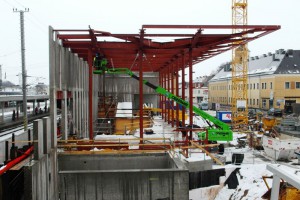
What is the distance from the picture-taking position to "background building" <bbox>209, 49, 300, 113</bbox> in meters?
55.9

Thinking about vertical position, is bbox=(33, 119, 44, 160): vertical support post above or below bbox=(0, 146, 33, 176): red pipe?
above

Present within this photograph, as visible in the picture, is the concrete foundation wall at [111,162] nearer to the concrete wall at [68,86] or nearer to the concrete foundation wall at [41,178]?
the concrete foundation wall at [41,178]

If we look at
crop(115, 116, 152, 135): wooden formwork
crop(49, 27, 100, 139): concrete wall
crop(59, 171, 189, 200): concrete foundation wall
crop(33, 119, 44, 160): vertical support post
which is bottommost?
crop(59, 171, 189, 200): concrete foundation wall

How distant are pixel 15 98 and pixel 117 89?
42.9 feet

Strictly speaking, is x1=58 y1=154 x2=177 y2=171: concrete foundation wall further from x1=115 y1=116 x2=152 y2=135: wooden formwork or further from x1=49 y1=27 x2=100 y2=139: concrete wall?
x1=115 y1=116 x2=152 y2=135: wooden formwork

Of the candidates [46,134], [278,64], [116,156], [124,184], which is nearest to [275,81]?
[278,64]

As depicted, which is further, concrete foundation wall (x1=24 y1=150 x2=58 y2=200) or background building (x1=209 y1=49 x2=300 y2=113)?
background building (x1=209 y1=49 x2=300 y2=113)

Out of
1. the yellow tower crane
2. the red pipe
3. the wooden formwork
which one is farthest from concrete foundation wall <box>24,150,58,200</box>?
the yellow tower crane

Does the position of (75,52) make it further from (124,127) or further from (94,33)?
(124,127)

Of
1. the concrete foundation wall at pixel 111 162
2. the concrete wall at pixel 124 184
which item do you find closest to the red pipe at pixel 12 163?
the concrete wall at pixel 124 184

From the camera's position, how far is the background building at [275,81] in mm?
55906

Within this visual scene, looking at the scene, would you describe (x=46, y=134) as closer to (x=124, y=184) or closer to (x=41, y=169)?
(x=41, y=169)

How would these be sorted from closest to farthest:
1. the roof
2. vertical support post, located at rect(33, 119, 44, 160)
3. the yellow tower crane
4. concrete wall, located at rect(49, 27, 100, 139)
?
vertical support post, located at rect(33, 119, 44, 160) < concrete wall, located at rect(49, 27, 100, 139) < the yellow tower crane < the roof

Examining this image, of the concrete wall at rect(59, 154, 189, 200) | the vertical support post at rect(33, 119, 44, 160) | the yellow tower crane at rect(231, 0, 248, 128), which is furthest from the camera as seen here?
the yellow tower crane at rect(231, 0, 248, 128)
